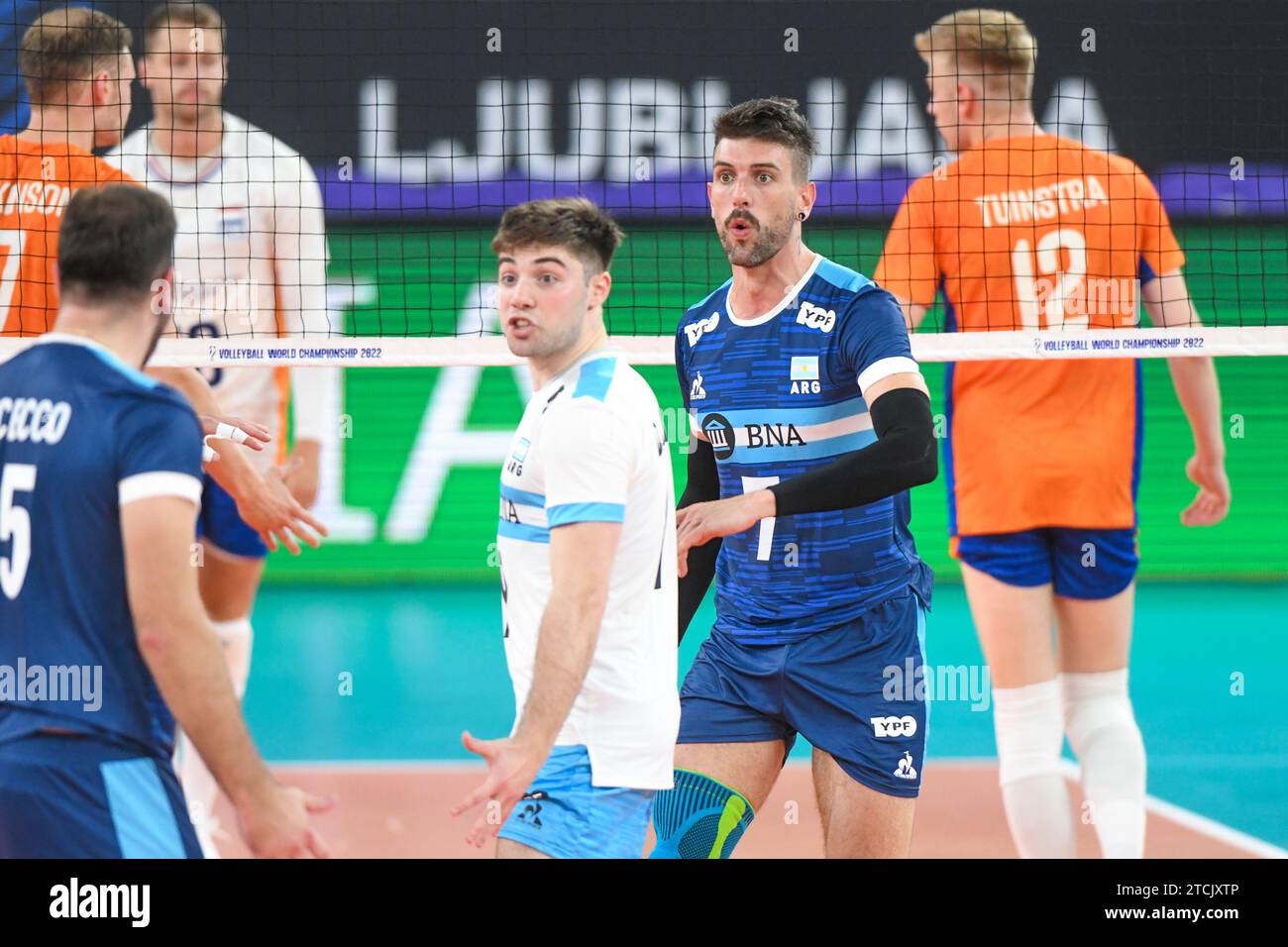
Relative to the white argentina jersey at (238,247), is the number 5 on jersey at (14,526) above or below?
below

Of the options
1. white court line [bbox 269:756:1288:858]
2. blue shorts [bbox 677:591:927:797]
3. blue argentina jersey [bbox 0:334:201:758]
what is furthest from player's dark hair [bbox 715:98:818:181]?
white court line [bbox 269:756:1288:858]

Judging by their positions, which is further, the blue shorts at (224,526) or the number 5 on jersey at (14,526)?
the blue shorts at (224,526)

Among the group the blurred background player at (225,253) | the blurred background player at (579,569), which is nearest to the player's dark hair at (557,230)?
the blurred background player at (579,569)

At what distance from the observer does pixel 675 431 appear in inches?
491

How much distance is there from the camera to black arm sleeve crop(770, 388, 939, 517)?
4395 mm

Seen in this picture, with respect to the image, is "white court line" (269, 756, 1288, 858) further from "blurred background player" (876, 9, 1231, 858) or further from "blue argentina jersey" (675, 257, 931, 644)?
"blue argentina jersey" (675, 257, 931, 644)

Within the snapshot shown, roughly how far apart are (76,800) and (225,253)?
458 centimetres

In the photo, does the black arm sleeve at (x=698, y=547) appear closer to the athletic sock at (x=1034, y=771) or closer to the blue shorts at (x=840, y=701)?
the blue shorts at (x=840, y=701)

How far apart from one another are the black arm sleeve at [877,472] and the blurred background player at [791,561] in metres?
0.11

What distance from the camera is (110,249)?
11.0ft

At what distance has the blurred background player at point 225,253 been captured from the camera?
7.21 m

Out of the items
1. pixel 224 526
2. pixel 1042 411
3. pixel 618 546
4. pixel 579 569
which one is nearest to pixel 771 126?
pixel 618 546

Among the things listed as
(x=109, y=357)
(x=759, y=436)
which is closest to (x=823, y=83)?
(x=759, y=436)

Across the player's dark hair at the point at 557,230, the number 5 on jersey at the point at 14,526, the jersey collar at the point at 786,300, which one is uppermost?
the player's dark hair at the point at 557,230
